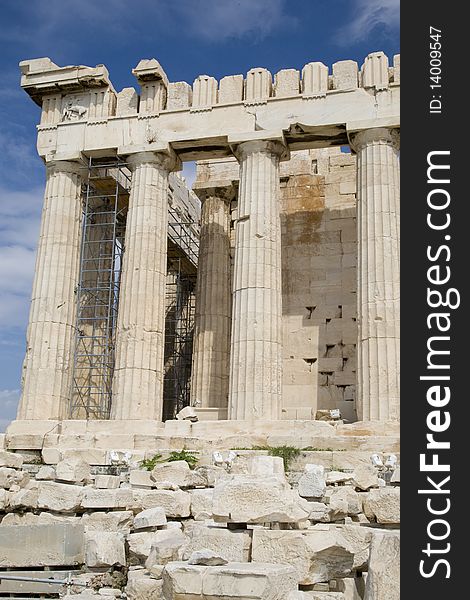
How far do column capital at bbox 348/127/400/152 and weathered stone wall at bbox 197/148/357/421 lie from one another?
4.23 metres

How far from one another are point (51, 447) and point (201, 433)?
4.07m

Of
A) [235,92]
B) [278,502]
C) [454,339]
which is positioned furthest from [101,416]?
[454,339]

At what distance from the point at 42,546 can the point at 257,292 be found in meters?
12.9

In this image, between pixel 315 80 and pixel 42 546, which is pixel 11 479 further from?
pixel 315 80

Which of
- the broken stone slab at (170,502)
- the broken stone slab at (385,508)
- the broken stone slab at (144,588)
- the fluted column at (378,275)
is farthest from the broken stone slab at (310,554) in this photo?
the fluted column at (378,275)

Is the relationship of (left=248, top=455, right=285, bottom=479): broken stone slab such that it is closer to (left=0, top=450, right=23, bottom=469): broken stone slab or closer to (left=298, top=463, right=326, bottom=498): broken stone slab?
(left=298, top=463, right=326, bottom=498): broken stone slab

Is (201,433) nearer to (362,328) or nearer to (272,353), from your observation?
(272,353)

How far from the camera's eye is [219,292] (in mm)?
26547

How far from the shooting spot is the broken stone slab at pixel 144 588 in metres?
7.88

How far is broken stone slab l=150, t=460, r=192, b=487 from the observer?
44.3ft

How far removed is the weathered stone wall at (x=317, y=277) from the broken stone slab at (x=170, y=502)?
13.3 meters

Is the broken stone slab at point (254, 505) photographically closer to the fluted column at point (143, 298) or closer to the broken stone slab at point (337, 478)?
the broken stone slab at point (337, 478)

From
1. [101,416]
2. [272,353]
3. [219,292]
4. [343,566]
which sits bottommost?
[343,566]

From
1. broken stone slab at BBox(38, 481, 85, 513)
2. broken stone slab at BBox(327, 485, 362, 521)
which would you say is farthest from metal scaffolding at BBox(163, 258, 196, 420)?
broken stone slab at BBox(327, 485, 362, 521)
